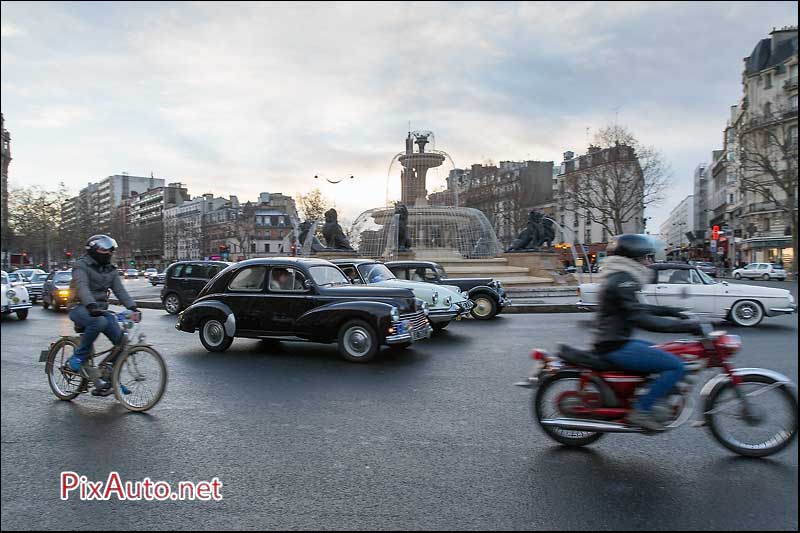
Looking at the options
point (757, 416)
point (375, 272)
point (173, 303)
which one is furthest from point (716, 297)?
point (173, 303)

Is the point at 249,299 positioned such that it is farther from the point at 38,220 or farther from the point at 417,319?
the point at 38,220

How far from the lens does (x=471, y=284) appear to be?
15.6 m

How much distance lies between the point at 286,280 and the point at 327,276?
0.75 metres

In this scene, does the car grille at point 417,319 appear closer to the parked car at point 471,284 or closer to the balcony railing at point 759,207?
the parked car at point 471,284

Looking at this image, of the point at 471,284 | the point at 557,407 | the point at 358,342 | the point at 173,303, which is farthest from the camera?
the point at 173,303

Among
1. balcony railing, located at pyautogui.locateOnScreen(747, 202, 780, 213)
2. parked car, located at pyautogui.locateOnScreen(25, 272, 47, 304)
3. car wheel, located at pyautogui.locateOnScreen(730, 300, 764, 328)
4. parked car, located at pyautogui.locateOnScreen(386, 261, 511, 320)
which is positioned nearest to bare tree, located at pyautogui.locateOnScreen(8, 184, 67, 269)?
parked car, located at pyautogui.locateOnScreen(25, 272, 47, 304)

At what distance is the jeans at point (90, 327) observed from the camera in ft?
17.9

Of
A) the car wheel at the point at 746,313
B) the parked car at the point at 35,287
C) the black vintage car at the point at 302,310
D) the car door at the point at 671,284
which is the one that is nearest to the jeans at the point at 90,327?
the black vintage car at the point at 302,310

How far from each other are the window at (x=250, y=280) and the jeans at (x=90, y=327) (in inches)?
153

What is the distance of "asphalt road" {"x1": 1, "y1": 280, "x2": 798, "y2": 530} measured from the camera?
320cm

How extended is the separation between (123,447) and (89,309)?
5.20ft

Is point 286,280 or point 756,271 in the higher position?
point 756,271

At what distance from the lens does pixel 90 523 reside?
10.3 feet

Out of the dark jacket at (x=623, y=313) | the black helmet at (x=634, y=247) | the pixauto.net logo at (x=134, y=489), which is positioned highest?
the black helmet at (x=634, y=247)
